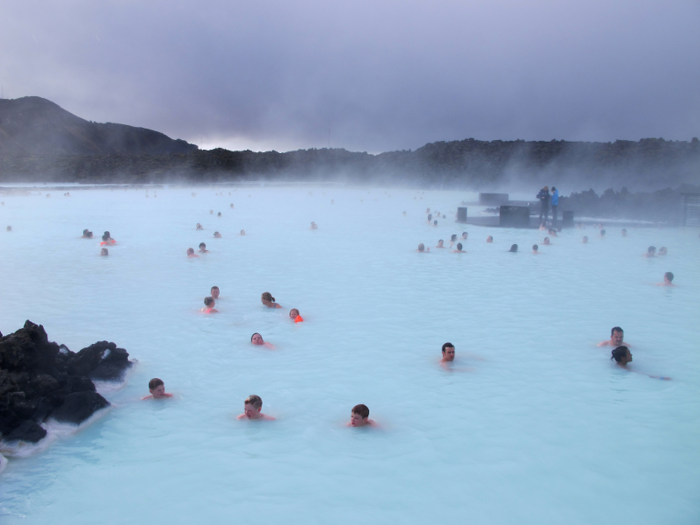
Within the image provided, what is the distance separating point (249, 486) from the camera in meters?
4.11

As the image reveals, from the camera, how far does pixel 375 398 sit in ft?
18.4

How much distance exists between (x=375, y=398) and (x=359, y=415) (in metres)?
0.75

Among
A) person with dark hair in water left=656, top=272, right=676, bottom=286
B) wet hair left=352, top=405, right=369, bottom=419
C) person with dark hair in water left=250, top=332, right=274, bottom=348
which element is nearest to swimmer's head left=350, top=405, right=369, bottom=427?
wet hair left=352, top=405, right=369, bottom=419

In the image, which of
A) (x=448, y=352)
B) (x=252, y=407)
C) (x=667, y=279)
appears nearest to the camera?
(x=252, y=407)

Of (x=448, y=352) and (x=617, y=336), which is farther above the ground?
(x=617, y=336)

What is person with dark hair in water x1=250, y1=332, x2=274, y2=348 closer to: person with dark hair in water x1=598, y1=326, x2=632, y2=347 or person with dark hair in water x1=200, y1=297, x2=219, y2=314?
person with dark hair in water x1=200, y1=297, x2=219, y2=314

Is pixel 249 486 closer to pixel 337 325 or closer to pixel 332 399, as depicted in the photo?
pixel 332 399

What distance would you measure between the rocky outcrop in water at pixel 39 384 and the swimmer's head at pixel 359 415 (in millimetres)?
2691

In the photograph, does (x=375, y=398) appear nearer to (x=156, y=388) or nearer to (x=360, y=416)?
(x=360, y=416)

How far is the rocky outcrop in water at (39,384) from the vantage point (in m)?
4.62

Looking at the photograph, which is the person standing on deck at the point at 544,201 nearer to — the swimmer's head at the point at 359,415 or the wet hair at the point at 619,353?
the wet hair at the point at 619,353

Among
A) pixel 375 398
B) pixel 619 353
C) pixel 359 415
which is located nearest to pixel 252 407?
pixel 359 415

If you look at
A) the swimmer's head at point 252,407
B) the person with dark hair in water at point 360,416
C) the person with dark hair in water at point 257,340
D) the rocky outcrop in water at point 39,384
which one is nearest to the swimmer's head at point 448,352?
the person with dark hair in water at point 360,416

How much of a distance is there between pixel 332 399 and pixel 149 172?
60.8 metres
